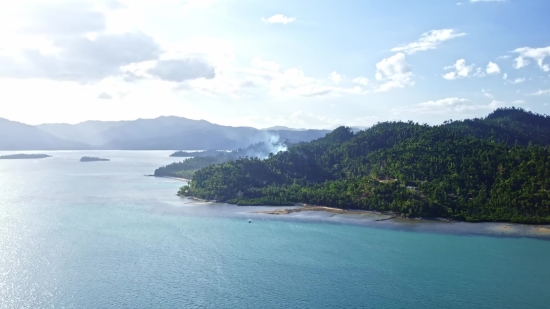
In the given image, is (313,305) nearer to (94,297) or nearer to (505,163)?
(94,297)

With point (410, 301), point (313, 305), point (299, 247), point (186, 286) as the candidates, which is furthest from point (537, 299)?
point (186, 286)

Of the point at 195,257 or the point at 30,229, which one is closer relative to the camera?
the point at 195,257

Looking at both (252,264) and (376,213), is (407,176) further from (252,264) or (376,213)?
(252,264)

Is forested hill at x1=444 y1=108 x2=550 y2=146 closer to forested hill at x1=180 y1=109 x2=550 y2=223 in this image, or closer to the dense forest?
forested hill at x1=180 y1=109 x2=550 y2=223

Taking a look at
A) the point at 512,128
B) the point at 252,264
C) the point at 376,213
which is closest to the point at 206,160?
the point at 376,213

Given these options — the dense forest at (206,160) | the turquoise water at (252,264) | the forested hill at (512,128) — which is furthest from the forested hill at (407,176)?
the dense forest at (206,160)

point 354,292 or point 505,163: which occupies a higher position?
point 505,163

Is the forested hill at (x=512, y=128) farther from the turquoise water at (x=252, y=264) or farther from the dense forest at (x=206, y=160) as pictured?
the turquoise water at (x=252, y=264)
